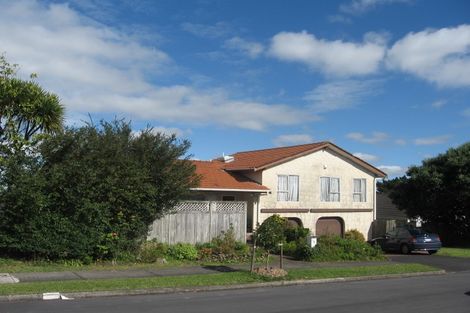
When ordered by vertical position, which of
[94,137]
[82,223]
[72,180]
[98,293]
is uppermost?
[94,137]

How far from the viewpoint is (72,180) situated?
16938mm

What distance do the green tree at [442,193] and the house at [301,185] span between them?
8.34ft

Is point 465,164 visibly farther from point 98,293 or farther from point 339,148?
point 98,293

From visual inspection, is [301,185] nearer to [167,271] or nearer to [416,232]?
[416,232]

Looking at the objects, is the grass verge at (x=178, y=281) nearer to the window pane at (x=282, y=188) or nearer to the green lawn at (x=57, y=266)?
the green lawn at (x=57, y=266)

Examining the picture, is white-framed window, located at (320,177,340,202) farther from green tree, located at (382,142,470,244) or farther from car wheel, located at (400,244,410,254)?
green tree, located at (382,142,470,244)

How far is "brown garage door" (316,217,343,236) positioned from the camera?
105 feet

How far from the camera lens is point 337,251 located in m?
22.1

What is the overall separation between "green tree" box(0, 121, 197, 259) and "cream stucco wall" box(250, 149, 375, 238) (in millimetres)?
11509

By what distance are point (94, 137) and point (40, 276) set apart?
4875mm

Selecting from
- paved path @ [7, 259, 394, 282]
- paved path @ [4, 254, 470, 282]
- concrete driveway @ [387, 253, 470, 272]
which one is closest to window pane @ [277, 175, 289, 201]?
concrete driveway @ [387, 253, 470, 272]

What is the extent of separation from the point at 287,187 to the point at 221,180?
4174 mm

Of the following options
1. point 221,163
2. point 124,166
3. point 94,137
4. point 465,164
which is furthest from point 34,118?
point 465,164

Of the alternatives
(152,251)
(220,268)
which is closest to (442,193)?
(220,268)
